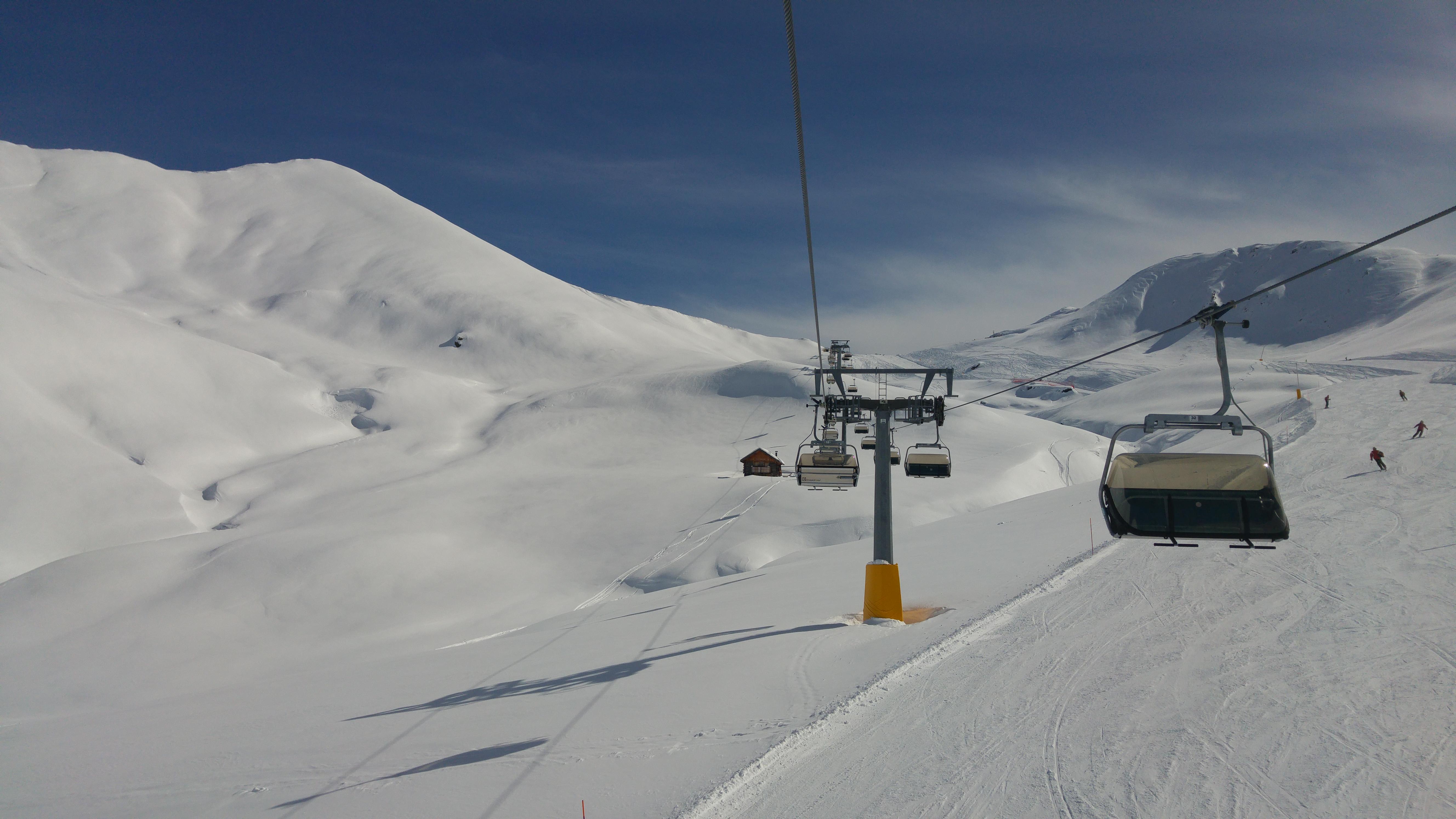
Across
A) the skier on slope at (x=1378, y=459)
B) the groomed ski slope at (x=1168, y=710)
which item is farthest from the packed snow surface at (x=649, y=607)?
the skier on slope at (x=1378, y=459)

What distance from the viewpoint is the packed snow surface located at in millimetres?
8109

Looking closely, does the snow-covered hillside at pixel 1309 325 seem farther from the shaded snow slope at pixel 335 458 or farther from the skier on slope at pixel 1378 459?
the skier on slope at pixel 1378 459

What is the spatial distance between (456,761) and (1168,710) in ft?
28.0

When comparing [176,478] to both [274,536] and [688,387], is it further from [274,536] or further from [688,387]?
[688,387]

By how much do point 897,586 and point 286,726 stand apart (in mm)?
10826

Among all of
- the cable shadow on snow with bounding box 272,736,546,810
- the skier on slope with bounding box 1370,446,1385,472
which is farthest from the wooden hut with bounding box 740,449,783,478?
the cable shadow on snow with bounding box 272,736,546,810

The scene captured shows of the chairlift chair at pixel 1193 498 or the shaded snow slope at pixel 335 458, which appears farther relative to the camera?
the shaded snow slope at pixel 335 458

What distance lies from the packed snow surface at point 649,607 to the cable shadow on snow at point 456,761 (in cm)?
10

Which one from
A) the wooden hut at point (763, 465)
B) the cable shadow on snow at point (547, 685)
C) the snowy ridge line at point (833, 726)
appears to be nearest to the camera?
the snowy ridge line at point (833, 726)

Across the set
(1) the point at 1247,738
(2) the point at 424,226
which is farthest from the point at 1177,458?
(2) the point at 424,226

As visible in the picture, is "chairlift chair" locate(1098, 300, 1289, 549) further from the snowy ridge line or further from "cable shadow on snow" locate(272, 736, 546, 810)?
"cable shadow on snow" locate(272, 736, 546, 810)

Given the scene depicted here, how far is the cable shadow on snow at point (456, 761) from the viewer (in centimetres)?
855

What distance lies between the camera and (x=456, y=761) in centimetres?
906

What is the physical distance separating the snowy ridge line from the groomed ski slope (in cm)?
3
